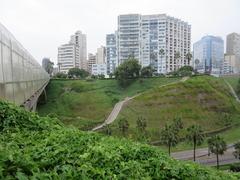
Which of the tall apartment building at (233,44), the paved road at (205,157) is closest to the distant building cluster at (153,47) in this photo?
the tall apartment building at (233,44)

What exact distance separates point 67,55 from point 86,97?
297 ft

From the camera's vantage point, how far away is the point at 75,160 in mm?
6164

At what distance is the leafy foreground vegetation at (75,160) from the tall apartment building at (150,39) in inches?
5236

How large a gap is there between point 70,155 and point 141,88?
81706 mm

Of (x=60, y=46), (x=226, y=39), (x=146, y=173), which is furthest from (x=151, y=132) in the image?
(x=226, y=39)

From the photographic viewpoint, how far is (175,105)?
244 feet

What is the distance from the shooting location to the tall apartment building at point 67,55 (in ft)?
550

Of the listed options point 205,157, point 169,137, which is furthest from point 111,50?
point 169,137

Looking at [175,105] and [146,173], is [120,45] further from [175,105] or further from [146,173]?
[146,173]

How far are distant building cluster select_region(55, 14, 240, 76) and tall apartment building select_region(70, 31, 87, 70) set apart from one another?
6.14 metres

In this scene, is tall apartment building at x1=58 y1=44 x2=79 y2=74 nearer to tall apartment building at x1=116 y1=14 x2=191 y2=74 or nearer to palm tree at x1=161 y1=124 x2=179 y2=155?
tall apartment building at x1=116 y1=14 x2=191 y2=74

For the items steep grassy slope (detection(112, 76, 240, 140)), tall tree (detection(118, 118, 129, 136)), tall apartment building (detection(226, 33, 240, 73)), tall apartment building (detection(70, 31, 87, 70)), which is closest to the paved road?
tall tree (detection(118, 118, 129, 136))

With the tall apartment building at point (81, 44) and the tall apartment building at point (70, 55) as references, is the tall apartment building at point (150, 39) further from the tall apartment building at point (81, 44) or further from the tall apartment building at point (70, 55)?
the tall apartment building at point (81, 44)

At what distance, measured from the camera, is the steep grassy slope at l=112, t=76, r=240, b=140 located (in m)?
69.2
